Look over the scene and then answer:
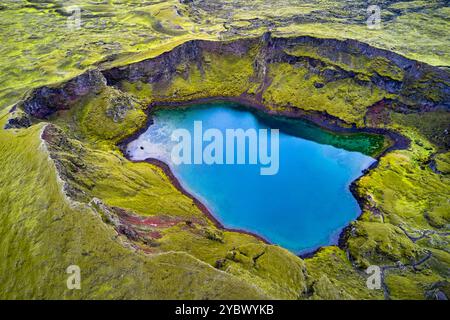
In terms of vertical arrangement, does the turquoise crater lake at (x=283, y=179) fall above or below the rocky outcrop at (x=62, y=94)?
below

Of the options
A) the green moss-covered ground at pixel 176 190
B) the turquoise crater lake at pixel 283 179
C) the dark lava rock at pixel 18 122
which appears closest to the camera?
the green moss-covered ground at pixel 176 190

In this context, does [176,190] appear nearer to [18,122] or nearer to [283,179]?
[283,179]

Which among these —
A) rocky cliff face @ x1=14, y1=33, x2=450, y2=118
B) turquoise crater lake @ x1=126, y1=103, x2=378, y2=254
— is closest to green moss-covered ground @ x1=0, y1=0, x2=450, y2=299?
rocky cliff face @ x1=14, y1=33, x2=450, y2=118

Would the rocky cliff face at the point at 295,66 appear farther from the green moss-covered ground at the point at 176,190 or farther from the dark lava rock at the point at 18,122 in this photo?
the dark lava rock at the point at 18,122

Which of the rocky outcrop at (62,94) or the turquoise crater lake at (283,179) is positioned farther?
the rocky outcrop at (62,94)

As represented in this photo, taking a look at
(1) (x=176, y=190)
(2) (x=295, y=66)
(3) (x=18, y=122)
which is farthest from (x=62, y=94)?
(2) (x=295, y=66)

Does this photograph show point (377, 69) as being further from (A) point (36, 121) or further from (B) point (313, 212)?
(A) point (36, 121)

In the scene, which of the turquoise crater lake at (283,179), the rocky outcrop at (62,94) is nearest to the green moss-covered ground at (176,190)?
the rocky outcrop at (62,94)

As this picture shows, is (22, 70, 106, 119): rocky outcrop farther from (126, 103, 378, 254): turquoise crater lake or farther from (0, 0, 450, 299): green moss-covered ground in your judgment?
(126, 103, 378, 254): turquoise crater lake

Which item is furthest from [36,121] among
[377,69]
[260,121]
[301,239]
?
[377,69]
